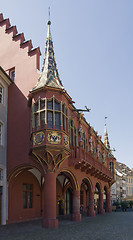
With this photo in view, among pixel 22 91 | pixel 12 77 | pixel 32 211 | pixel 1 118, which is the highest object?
pixel 12 77

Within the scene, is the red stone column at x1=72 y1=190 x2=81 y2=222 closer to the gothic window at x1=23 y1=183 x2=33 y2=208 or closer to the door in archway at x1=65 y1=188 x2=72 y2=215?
the gothic window at x1=23 y1=183 x2=33 y2=208

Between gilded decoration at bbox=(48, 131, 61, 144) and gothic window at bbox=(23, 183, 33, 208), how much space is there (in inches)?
232

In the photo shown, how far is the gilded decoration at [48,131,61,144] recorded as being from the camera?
17.2 m

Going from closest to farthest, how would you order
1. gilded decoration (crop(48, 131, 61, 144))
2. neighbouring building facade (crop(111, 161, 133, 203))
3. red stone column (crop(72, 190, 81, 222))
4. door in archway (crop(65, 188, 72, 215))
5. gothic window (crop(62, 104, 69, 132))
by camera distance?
gilded decoration (crop(48, 131, 61, 144)) < gothic window (crop(62, 104, 69, 132)) < red stone column (crop(72, 190, 81, 222)) < door in archway (crop(65, 188, 72, 215)) < neighbouring building facade (crop(111, 161, 133, 203))

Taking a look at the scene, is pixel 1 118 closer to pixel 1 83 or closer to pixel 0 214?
pixel 1 83

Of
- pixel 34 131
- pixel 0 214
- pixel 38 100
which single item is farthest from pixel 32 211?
pixel 38 100

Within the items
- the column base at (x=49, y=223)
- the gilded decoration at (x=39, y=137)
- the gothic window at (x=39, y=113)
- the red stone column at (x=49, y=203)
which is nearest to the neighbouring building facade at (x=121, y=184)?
the red stone column at (x=49, y=203)

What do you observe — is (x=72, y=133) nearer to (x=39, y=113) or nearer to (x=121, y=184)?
(x=39, y=113)

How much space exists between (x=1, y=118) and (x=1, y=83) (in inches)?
101

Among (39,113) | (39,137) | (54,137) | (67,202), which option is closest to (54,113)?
(39,113)

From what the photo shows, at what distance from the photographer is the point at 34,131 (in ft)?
58.4

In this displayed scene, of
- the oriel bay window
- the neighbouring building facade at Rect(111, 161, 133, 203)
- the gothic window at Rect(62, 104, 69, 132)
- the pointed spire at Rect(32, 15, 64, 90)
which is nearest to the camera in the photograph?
the oriel bay window

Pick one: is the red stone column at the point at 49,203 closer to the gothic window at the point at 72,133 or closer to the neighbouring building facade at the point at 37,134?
the neighbouring building facade at the point at 37,134

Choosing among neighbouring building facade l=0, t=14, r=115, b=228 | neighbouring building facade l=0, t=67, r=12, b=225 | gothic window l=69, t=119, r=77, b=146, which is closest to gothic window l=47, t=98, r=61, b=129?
neighbouring building facade l=0, t=14, r=115, b=228
